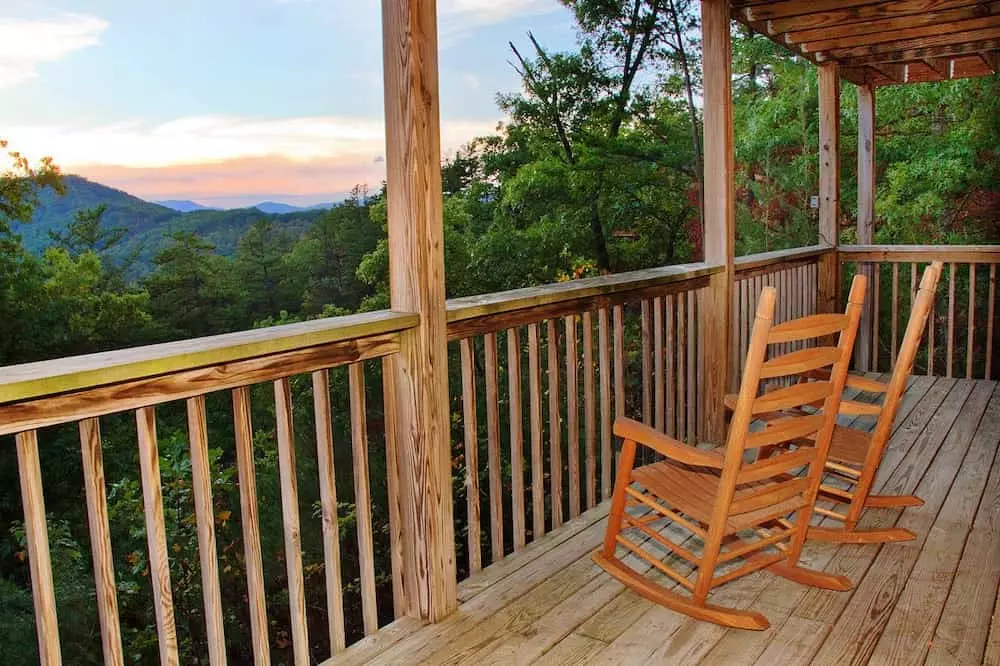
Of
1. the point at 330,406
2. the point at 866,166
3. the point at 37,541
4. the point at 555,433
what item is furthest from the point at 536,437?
the point at 866,166

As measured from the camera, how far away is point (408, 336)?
2.48 metres

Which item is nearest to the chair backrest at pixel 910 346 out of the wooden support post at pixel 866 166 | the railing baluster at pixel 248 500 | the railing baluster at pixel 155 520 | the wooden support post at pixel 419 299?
the wooden support post at pixel 419 299

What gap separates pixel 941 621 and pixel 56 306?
8.81 meters

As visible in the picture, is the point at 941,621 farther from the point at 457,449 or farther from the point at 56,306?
the point at 56,306

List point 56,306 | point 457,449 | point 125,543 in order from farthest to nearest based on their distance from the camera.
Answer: point 457,449
point 56,306
point 125,543

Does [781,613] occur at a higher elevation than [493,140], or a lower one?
lower

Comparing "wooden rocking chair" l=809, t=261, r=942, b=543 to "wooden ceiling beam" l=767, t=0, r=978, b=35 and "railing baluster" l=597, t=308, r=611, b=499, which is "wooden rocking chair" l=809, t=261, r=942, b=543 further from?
"wooden ceiling beam" l=767, t=0, r=978, b=35

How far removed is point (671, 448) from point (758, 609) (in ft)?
2.05

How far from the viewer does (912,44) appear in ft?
19.0

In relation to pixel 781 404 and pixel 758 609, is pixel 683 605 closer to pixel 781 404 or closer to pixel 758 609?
pixel 758 609

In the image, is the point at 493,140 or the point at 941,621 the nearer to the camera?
the point at 941,621

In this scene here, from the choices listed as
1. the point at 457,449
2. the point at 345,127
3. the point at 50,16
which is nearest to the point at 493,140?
the point at 345,127

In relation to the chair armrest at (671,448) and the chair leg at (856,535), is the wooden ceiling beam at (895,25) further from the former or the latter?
the chair armrest at (671,448)

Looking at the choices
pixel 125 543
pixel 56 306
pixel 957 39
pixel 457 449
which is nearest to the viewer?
pixel 957 39
